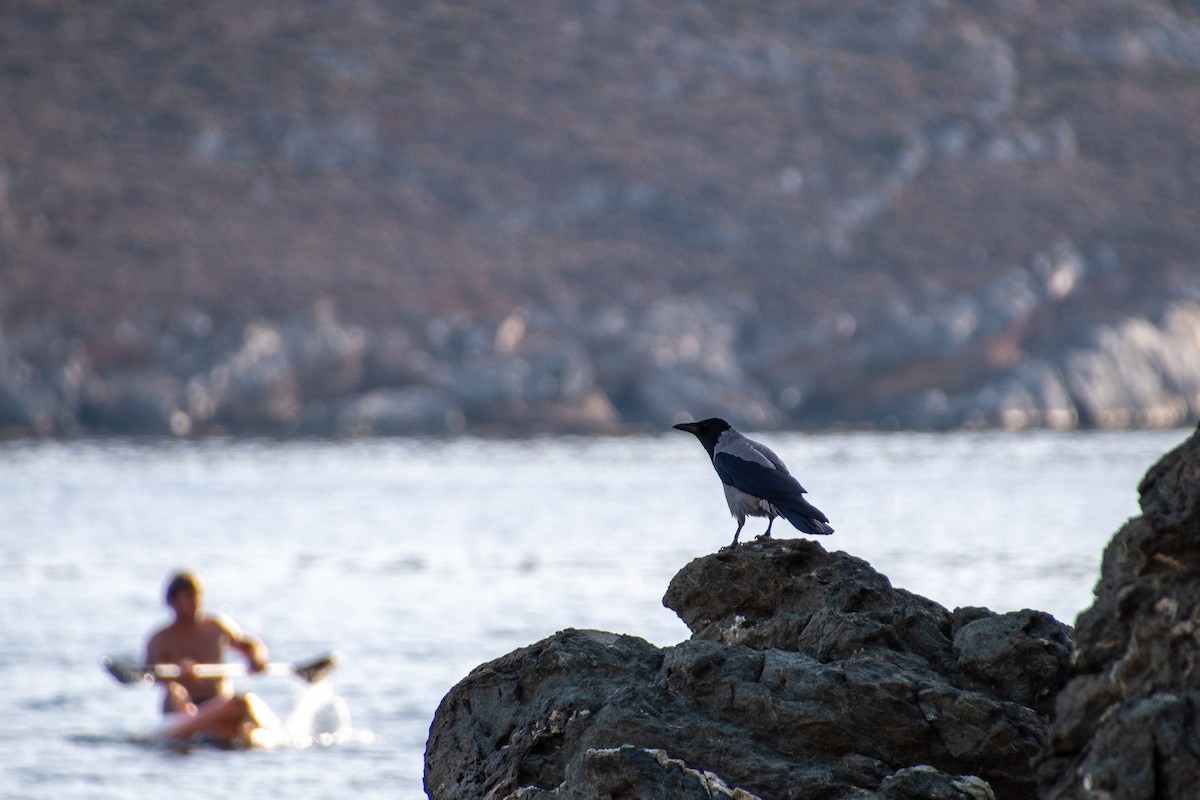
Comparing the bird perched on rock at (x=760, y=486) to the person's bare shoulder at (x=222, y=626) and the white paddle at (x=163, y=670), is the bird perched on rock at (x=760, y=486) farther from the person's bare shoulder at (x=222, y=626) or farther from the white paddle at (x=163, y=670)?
the white paddle at (x=163, y=670)

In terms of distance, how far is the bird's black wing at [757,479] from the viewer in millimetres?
7844

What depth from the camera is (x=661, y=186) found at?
385 feet

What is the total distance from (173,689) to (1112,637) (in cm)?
1566

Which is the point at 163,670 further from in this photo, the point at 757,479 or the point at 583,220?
the point at 583,220

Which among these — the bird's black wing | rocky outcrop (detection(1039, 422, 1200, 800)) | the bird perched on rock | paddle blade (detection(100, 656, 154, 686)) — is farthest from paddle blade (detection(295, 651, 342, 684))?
rocky outcrop (detection(1039, 422, 1200, 800))

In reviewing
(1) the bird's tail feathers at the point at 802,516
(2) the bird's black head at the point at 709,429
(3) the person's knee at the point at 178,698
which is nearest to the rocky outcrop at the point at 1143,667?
(1) the bird's tail feathers at the point at 802,516

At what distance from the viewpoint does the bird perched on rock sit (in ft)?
25.7

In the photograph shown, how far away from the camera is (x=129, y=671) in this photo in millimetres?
19094

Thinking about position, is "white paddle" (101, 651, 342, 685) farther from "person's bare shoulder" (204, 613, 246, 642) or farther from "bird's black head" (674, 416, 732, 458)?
"bird's black head" (674, 416, 732, 458)

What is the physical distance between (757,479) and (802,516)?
0.27m

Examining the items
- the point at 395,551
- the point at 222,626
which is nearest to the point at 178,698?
the point at 222,626

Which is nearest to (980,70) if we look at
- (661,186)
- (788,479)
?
(661,186)

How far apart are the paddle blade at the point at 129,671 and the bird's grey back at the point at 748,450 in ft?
38.7

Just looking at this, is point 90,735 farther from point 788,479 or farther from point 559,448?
point 559,448
